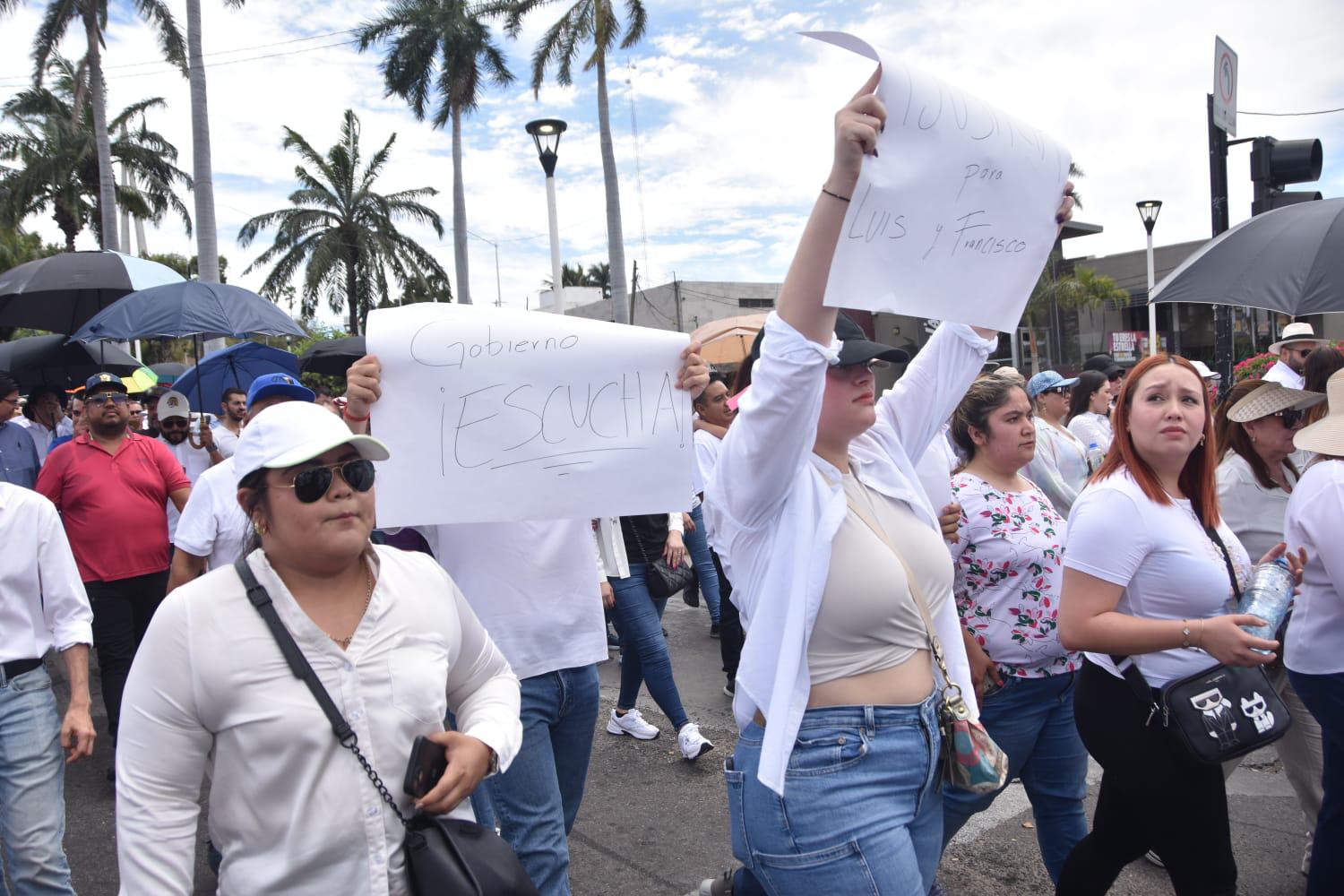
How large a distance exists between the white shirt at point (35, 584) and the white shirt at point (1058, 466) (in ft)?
15.3

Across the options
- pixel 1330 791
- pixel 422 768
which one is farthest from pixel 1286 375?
pixel 422 768

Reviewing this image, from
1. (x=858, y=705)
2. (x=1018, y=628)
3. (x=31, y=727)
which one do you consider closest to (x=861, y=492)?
(x=858, y=705)

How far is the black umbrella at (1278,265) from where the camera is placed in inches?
180

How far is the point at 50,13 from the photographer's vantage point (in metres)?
23.9

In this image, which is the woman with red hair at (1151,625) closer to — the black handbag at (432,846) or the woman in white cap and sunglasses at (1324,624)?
the woman in white cap and sunglasses at (1324,624)

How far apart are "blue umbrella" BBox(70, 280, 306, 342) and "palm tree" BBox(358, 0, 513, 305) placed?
811 inches

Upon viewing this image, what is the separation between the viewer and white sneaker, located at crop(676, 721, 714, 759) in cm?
502

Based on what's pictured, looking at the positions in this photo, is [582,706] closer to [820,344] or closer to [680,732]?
[820,344]

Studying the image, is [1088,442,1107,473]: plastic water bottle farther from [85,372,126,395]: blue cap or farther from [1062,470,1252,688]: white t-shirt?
[85,372,126,395]: blue cap

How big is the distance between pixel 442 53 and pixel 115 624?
27.4 metres

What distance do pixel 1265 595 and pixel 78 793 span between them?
5.45 m

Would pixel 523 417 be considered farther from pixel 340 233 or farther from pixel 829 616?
pixel 340 233

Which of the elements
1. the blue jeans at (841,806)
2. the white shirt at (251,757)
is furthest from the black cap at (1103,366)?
the white shirt at (251,757)

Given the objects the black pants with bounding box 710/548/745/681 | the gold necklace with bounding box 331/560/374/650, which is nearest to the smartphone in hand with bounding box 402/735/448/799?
the gold necklace with bounding box 331/560/374/650
